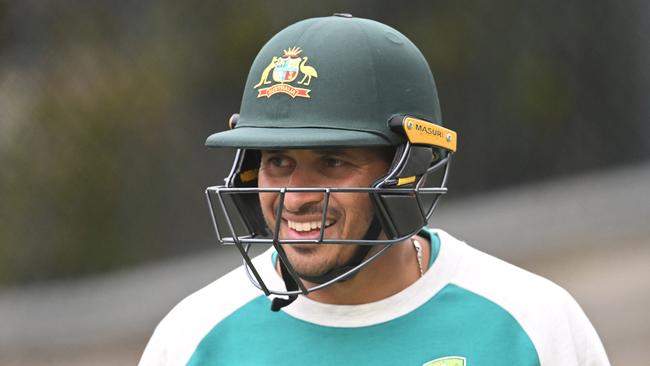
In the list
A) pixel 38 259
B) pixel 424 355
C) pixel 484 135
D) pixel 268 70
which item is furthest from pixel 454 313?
pixel 38 259

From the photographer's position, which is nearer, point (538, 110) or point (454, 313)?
point (454, 313)

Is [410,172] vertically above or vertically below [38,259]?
above

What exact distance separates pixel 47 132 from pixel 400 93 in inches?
198

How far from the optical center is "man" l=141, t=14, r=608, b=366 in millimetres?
3357

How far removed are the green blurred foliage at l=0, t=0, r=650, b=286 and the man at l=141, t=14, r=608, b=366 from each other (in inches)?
138

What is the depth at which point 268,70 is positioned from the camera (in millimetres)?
3521

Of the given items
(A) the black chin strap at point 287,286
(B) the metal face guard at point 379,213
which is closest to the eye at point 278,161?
(B) the metal face guard at point 379,213

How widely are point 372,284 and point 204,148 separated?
3994 millimetres

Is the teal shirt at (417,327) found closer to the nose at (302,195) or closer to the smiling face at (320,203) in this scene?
the smiling face at (320,203)

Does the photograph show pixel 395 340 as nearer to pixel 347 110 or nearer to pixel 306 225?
pixel 306 225

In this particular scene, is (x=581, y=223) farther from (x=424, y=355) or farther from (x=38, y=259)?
(x=424, y=355)

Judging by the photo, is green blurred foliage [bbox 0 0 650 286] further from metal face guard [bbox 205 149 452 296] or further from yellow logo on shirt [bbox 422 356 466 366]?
yellow logo on shirt [bbox 422 356 466 366]

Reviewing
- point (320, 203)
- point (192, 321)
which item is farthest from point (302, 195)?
point (192, 321)

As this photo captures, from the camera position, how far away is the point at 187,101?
25.0ft
